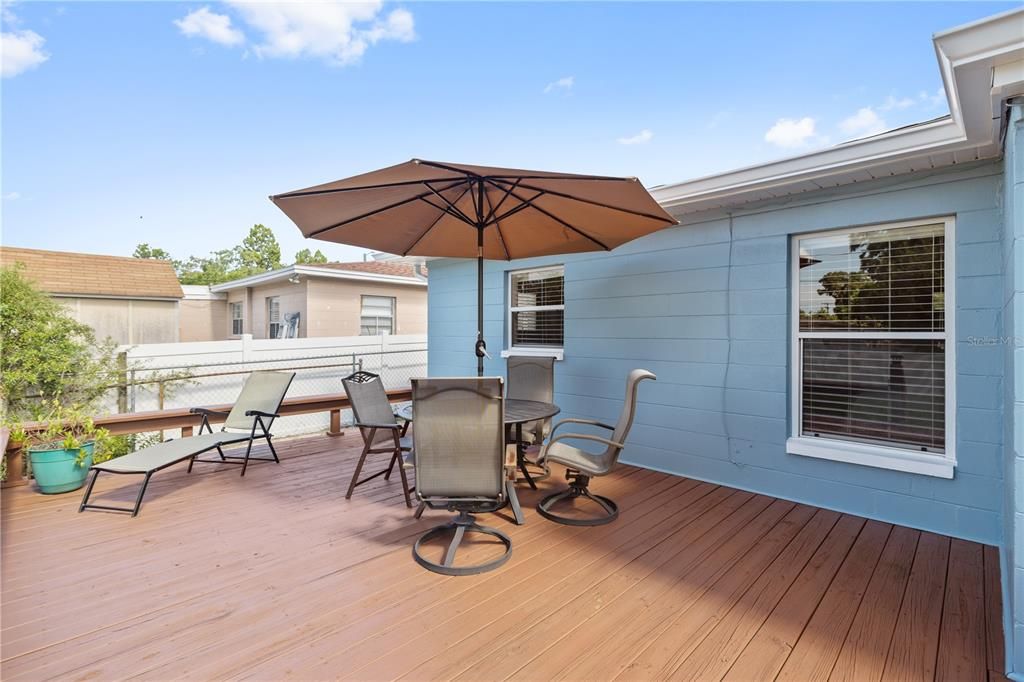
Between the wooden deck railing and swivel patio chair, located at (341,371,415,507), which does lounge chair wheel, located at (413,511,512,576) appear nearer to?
swivel patio chair, located at (341,371,415,507)

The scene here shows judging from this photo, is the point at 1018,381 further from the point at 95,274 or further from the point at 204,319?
the point at 204,319

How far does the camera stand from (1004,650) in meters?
1.91

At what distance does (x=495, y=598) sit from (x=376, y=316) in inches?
375

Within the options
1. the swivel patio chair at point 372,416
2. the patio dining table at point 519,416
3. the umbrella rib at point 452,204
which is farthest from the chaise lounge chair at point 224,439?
the umbrella rib at point 452,204

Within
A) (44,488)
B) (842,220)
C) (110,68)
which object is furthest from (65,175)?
(842,220)

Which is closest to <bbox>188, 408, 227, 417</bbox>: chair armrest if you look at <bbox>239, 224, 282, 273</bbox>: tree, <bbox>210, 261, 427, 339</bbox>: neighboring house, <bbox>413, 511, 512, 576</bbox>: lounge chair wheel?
<bbox>413, 511, 512, 576</bbox>: lounge chair wheel

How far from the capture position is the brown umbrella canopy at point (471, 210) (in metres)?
2.58

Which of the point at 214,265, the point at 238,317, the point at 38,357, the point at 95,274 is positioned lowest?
the point at 38,357

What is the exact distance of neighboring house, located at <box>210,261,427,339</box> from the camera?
10.1 metres

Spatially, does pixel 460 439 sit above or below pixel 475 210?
below

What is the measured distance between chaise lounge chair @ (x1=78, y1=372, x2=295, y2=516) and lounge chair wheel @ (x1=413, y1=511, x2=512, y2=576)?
2.14 meters

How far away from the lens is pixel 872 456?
3.33m

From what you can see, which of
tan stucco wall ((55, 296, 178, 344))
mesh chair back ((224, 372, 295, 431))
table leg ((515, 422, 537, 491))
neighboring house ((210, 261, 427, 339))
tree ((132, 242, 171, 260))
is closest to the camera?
table leg ((515, 422, 537, 491))

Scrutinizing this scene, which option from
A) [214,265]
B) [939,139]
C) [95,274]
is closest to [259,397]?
[939,139]
